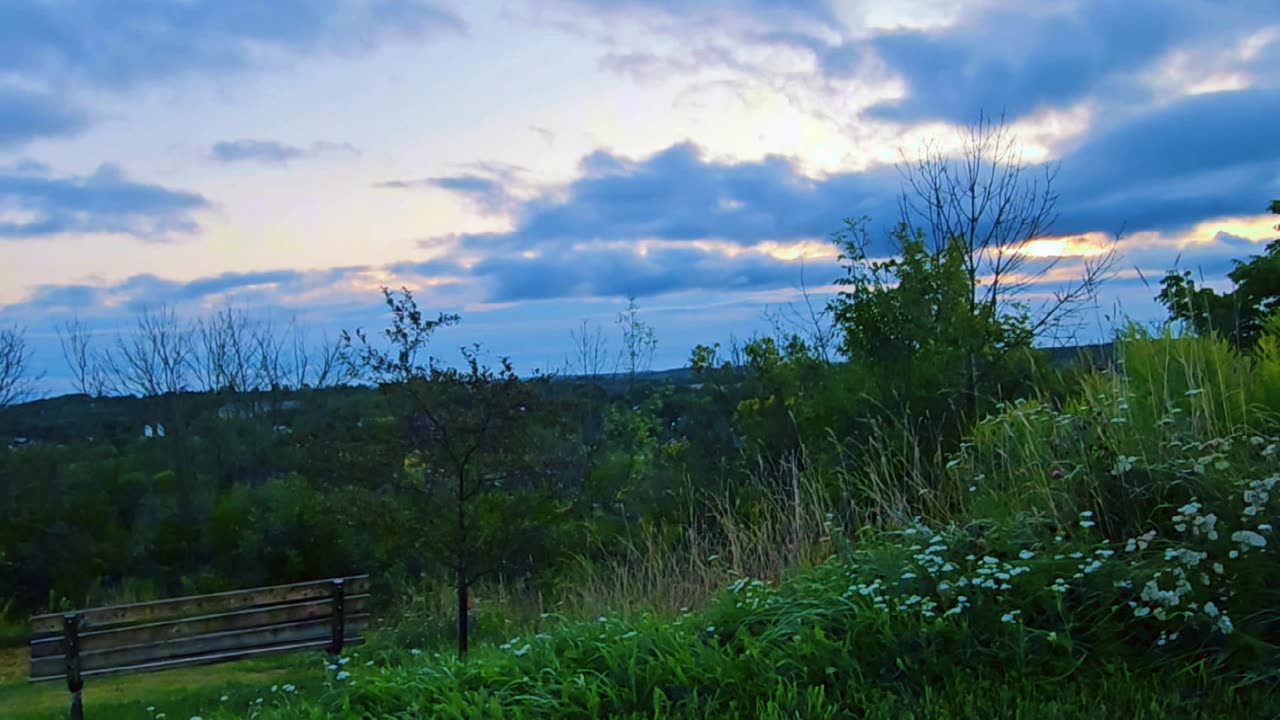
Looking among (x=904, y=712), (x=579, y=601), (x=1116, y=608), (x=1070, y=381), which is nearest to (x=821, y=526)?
(x=579, y=601)

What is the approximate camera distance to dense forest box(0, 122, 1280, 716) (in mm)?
4258

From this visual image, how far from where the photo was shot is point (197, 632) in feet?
23.8

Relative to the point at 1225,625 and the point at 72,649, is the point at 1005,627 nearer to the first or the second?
the point at 1225,625

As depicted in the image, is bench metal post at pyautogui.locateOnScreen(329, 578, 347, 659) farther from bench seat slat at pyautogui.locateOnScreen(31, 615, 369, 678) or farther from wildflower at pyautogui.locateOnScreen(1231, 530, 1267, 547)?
wildflower at pyautogui.locateOnScreen(1231, 530, 1267, 547)

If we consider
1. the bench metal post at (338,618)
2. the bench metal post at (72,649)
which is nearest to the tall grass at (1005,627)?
the bench metal post at (338,618)

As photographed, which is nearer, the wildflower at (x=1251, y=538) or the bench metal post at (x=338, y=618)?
the wildflower at (x=1251, y=538)

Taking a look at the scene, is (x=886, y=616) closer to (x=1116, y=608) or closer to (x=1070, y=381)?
(x=1116, y=608)

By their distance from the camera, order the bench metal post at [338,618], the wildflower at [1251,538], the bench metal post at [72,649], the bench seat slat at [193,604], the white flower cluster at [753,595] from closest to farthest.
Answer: the wildflower at [1251,538] → the white flower cluster at [753,595] → the bench metal post at [72,649] → the bench seat slat at [193,604] → the bench metal post at [338,618]

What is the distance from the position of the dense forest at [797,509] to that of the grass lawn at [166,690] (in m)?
1.21

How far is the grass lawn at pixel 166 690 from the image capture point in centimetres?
722

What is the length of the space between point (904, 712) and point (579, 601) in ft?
14.5

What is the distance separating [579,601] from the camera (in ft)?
25.9

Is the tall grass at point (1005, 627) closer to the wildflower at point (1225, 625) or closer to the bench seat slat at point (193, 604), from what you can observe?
the wildflower at point (1225, 625)

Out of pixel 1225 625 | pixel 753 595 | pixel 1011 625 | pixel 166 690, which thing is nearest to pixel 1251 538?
pixel 1225 625
